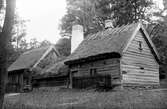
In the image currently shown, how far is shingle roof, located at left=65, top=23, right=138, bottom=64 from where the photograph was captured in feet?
69.1

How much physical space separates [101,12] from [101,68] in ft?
72.4

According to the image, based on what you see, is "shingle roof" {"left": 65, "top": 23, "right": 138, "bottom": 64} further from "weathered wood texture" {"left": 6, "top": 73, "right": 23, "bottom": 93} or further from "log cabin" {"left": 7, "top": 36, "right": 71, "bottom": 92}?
"weathered wood texture" {"left": 6, "top": 73, "right": 23, "bottom": 93}

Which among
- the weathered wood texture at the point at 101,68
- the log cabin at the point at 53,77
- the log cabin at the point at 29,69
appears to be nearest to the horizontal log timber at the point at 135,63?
the weathered wood texture at the point at 101,68

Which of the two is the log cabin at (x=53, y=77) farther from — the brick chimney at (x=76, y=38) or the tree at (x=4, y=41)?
the tree at (x=4, y=41)

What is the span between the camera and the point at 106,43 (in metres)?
22.8

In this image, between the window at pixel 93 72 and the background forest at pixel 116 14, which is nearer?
the window at pixel 93 72

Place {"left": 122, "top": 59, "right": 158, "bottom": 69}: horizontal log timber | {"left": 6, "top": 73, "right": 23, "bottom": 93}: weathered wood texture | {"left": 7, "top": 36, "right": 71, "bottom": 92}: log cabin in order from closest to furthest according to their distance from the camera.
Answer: {"left": 122, "top": 59, "right": 158, "bottom": 69}: horizontal log timber < {"left": 7, "top": 36, "right": 71, "bottom": 92}: log cabin < {"left": 6, "top": 73, "right": 23, "bottom": 93}: weathered wood texture

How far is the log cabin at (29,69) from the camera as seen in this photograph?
29.3m

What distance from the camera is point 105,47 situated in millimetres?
21984

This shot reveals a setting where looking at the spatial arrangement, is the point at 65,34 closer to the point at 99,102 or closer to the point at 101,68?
the point at 101,68

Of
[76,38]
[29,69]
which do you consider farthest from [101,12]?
[29,69]

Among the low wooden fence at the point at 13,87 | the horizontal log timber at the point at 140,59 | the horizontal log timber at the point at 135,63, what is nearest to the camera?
the horizontal log timber at the point at 135,63

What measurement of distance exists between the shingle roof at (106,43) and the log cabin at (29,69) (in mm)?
6460

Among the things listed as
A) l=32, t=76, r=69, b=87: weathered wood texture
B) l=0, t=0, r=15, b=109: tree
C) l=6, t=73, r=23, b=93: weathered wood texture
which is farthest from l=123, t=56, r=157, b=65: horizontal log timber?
l=6, t=73, r=23, b=93: weathered wood texture
